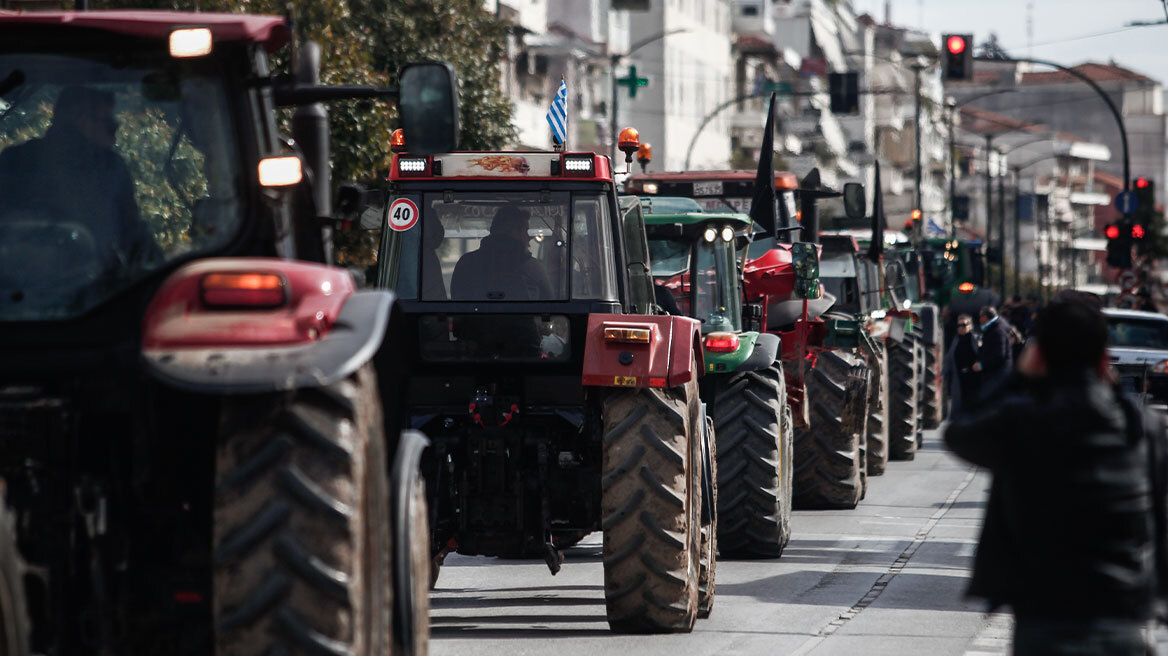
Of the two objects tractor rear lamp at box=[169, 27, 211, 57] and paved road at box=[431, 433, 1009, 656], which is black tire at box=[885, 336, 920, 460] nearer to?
paved road at box=[431, 433, 1009, 656]

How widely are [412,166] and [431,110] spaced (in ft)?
15.2

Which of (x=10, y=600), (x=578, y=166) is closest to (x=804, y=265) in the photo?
(x=578, y=166)

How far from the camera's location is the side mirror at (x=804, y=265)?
15.4 metres

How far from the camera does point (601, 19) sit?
60875 mm

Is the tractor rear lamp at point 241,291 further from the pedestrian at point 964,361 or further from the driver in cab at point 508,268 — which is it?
the pedestrian at point 964,361

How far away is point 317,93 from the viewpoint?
627 cm

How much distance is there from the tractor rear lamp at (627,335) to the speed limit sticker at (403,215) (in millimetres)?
1533

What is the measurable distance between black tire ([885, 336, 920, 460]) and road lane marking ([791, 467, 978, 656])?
15.1ft

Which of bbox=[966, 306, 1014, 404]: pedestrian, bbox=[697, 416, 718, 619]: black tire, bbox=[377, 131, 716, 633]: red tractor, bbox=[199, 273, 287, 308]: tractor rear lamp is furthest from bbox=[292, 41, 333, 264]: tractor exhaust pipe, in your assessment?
bbox=[966, 306, 1014, 404]: pedestrian

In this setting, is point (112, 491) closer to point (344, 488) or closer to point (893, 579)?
point (344, 488)

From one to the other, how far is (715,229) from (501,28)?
19842 millimetres

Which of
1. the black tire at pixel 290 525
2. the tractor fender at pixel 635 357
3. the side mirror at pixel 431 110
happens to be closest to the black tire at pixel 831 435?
the tractor fender at pixel 635 357

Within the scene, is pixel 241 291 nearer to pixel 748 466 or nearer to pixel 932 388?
pixel 748 466

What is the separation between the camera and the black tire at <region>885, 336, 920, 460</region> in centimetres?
2422
